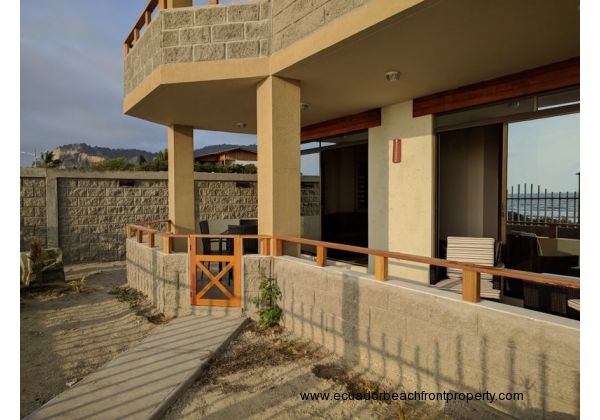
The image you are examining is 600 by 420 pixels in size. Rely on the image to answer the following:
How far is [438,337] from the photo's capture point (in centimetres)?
295

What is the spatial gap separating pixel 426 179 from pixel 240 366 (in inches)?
161

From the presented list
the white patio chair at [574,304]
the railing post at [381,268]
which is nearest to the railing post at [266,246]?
the railing post at [381,268]

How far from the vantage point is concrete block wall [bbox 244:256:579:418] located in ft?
7.60

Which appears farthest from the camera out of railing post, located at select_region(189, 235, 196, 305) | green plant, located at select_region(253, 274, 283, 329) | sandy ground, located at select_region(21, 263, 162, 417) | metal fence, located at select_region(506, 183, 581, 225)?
railing post, located at select_region(189, 235, 196, 305)

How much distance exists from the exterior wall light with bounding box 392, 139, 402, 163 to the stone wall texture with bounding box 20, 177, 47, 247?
30.3ft

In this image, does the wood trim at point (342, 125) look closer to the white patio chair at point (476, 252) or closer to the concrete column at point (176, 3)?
the white patio chair at point (476, 252)

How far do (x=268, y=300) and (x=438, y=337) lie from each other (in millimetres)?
2612

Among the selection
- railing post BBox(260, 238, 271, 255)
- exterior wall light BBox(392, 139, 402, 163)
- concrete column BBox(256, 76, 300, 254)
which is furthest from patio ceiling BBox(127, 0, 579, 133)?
railing post BBox(260, 238, 271, 255)

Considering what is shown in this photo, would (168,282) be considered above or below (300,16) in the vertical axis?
below

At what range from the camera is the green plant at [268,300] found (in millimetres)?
4848

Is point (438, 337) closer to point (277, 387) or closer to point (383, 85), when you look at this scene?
point (277, 387)

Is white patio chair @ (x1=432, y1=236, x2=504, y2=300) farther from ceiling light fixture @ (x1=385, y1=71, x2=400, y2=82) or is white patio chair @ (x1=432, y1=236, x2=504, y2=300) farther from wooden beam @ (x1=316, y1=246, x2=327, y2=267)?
ceiling light fixture @ (x1=385, y1=71, x2=400, y2=82)

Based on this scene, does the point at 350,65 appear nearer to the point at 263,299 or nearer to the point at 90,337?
the point at 263,299

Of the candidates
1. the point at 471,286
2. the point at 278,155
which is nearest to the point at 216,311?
Result: the point at 278,155
